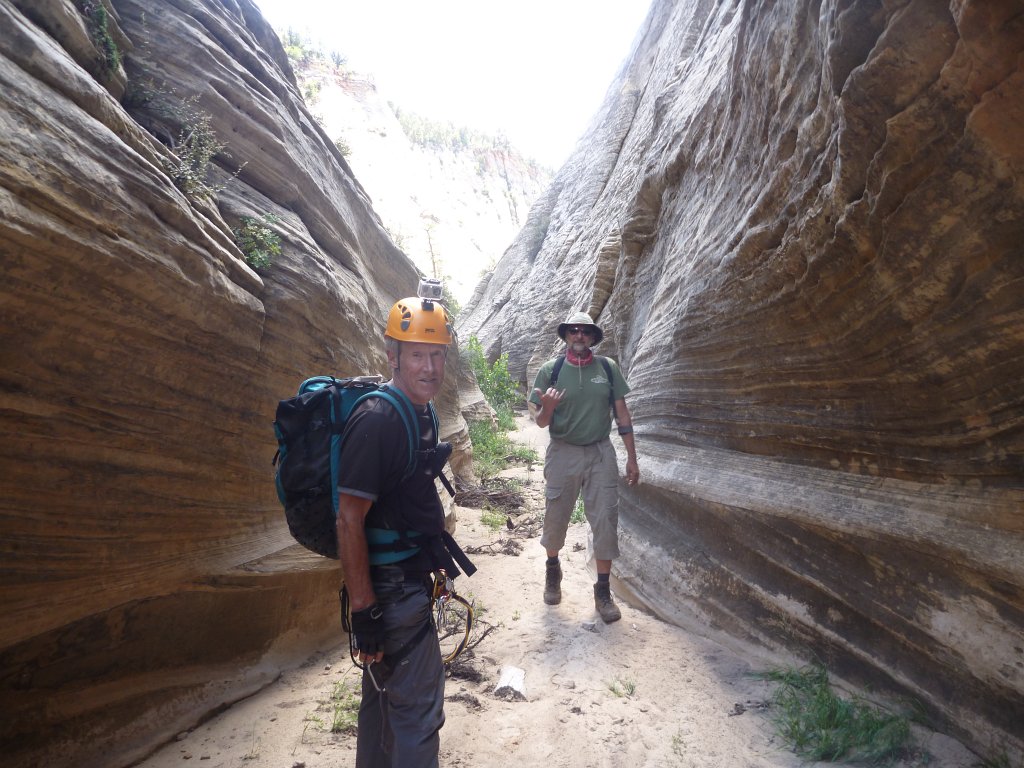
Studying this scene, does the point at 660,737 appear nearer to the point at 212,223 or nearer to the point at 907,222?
the point at 907,222

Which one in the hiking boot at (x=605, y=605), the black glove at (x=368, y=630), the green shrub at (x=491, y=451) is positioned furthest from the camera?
the green shrub at (x=491, y=451)

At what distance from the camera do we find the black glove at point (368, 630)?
83.8 inches

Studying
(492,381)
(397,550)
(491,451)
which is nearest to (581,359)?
(397,550)

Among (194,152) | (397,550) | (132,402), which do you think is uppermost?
(194,152)

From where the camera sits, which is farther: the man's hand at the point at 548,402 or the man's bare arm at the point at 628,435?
the man's bare arm at the point at 628,435

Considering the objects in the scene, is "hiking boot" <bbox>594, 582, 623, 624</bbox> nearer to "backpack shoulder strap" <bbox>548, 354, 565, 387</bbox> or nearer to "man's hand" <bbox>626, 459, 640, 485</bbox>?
"man's hand" <bbox>626, 459, 640, 485</bbox>

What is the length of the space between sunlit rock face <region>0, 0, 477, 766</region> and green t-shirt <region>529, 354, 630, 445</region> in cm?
208

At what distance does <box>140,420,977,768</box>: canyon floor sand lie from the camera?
2.88 metres

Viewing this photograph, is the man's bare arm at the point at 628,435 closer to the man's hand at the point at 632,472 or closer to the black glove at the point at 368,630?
the man's hand at the point at 632,472

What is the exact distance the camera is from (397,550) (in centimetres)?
235

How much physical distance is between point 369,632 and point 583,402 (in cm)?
289

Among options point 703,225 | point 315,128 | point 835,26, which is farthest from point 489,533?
point 835,26

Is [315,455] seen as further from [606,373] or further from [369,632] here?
[606,373]

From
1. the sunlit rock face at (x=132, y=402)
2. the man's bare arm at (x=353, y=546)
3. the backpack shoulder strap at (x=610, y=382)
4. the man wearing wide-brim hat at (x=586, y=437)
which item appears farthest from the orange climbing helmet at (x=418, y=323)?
the backpack shoulder strap at (x=610, y=382)
